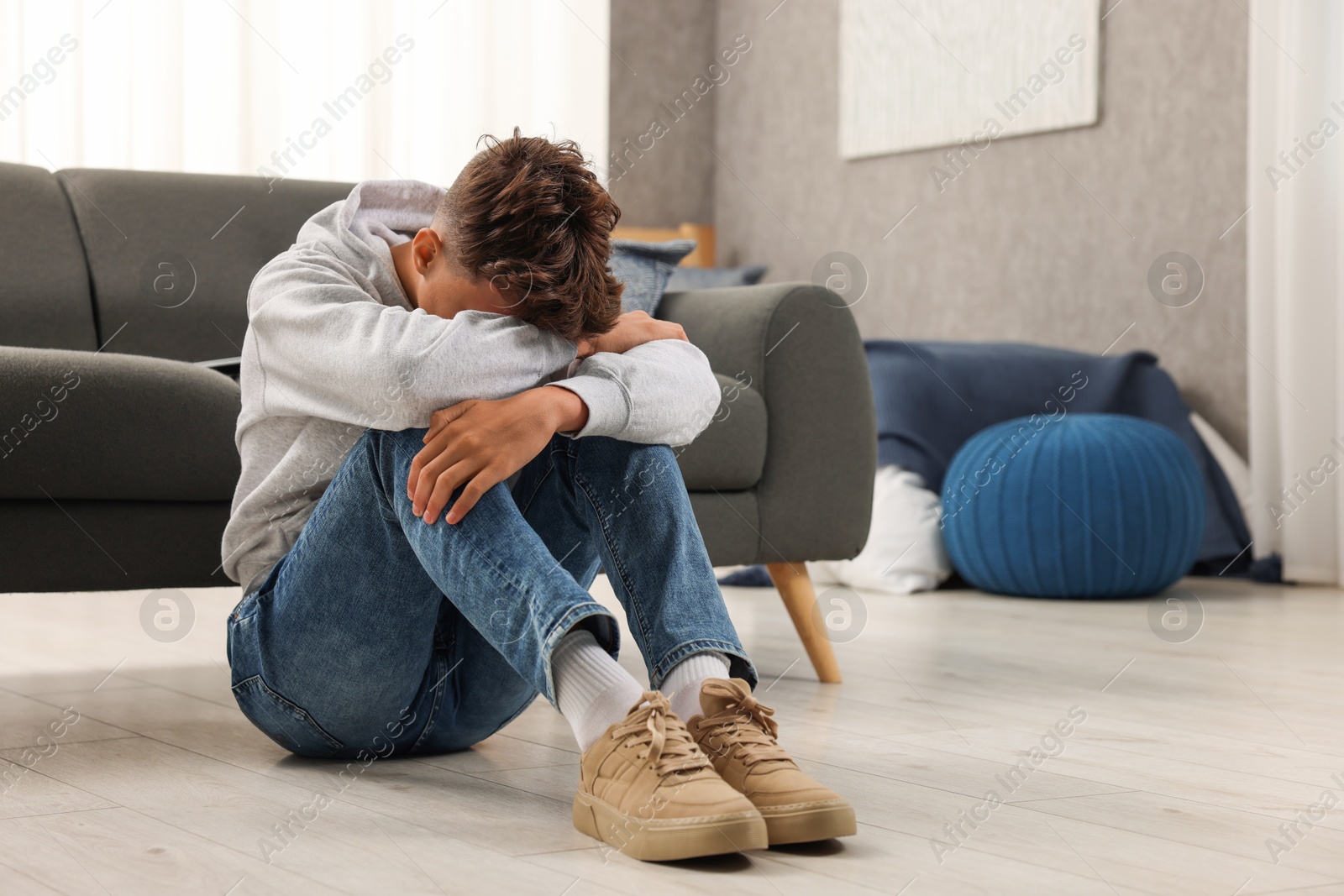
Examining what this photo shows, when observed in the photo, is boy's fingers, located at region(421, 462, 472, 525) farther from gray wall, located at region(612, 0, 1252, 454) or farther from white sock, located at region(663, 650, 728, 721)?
gray wall, located at region(612, 0, 1252, 454)

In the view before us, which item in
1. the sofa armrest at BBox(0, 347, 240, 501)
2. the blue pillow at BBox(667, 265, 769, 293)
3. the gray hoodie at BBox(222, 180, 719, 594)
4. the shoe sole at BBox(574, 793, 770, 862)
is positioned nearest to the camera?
the shoe sole at BBox(574, 793, 770, 862)

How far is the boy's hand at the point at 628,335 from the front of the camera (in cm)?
115

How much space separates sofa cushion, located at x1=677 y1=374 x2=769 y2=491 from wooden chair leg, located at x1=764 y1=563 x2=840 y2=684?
14 cm

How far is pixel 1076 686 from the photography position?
5.89 feet

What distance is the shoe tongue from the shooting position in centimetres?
100

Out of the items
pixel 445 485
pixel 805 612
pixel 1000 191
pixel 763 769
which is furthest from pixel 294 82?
pixel 763 769

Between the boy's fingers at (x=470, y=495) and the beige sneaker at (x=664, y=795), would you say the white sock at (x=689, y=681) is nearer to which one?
the beige sneaker at (x=664, y=795)

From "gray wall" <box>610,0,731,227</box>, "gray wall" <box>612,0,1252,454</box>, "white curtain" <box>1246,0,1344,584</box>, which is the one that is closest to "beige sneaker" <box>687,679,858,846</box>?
"white curtain" <box>1246,0,1344,584</box>

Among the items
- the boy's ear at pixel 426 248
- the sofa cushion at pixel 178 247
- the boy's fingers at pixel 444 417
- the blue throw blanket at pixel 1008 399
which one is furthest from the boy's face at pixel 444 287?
the blue throw blanket at pixel 1008 399

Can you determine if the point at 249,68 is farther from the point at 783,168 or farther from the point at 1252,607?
the point at 1252,607

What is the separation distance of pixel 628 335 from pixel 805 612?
77 centimetres

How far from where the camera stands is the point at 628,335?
3.85 ft

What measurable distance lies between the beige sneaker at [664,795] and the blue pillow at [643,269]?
3.64ft

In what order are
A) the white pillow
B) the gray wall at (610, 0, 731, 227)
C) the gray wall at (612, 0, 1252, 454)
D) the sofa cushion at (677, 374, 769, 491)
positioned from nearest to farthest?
the sofa cushion at (677, 374, 769, 491), the white pillow, the gray wall at (612, 0, 1252, 454), the gray wall at (610, 0, 731, 227)
